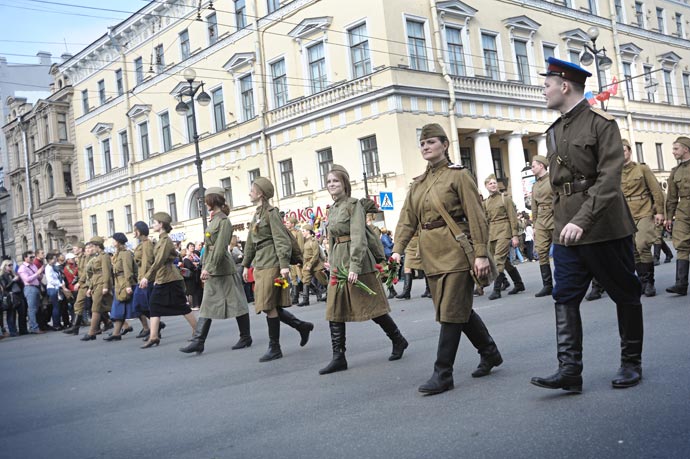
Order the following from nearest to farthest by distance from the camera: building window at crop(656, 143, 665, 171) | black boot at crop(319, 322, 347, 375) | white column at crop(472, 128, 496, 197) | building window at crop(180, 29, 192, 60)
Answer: black boot at crop(319, 322, 347, 375) → white column at crop(472, 128, 496, 197) → building window at crop(180, 29, 192, 60) → building window at crop(656, 143, 665, 171)

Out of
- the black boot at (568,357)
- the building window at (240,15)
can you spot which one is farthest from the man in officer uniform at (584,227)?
the building window at (240,15)

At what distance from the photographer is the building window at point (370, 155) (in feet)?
90.0

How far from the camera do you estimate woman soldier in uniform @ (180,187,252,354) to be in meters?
8.95

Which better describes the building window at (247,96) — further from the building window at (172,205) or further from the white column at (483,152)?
the white column at (483,152)

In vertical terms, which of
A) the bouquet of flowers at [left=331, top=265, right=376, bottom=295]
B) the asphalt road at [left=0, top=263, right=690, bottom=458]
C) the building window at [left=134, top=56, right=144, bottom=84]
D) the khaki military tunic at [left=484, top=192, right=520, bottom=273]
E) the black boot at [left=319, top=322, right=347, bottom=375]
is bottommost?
the asphalt road at [left=0, top=263, right=690, bottom=458]

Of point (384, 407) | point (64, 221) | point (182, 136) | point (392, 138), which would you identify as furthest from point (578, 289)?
point (64, 221)

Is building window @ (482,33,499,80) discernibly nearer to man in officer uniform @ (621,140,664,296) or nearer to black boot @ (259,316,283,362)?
man in officer uniform @ (621,140,664,296)

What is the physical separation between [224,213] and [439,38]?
21680 mm

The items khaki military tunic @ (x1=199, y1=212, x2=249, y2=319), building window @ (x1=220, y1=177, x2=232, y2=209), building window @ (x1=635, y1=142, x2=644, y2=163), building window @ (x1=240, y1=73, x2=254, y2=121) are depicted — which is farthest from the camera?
building window @ (x1=635, y1=142, x2=644, y2=163)

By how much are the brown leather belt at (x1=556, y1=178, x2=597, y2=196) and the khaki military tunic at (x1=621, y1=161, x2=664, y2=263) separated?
5186 mm

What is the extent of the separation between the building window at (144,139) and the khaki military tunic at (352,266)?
3574cm

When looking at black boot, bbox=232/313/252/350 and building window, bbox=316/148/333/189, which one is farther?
building window, bbox=316/148/333/189

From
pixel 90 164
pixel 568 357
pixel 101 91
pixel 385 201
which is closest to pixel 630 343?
pixel 568 357

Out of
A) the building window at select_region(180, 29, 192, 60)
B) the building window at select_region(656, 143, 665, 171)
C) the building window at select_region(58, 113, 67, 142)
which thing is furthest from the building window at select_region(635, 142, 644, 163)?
the building window at select_region(58, 113, 67, 142)
